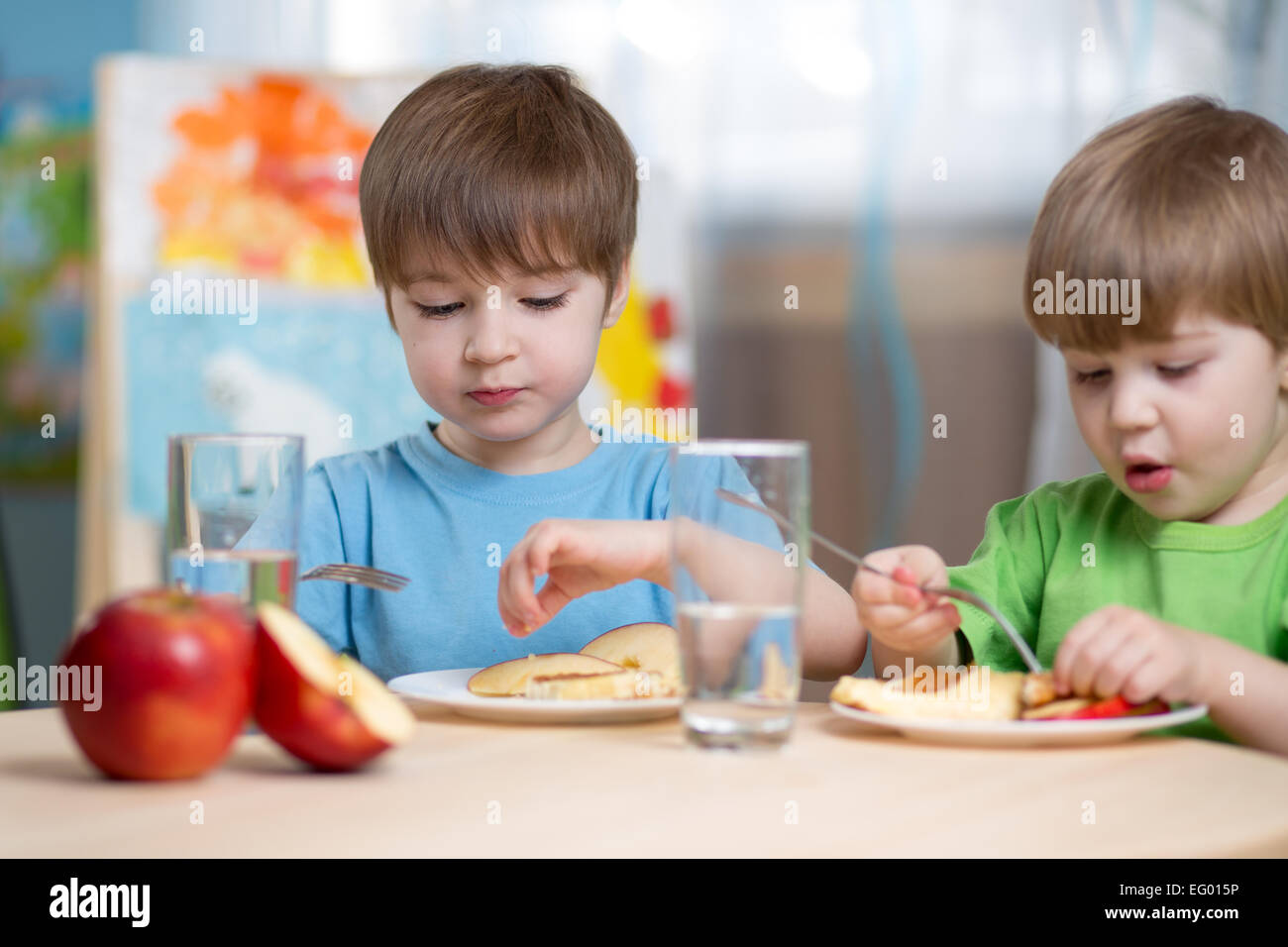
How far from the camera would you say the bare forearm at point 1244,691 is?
2.83 ft

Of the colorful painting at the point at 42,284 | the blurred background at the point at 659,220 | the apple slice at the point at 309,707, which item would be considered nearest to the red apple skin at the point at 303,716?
the apple slice at the point at 309,707

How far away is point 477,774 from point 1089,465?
6.63 ft

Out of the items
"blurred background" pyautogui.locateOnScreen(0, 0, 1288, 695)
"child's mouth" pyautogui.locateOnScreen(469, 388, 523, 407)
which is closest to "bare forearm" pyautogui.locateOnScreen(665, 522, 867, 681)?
"child's mouth" pyautogui.locateOnScreen(469, 388, 523, 407)

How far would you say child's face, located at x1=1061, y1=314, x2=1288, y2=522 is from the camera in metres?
1.01

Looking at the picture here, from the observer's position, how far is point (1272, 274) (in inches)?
40.2

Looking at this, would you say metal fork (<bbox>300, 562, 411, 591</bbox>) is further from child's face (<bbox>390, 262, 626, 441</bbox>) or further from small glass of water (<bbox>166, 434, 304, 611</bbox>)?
child's face (<bbox>390, 262, 626, 441</bbox>)

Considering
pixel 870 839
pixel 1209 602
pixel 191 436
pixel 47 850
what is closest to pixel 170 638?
pixel 47 850

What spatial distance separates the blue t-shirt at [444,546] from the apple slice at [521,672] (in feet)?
1.39

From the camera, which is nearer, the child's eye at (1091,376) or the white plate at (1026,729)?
the white plate at (1026,729)

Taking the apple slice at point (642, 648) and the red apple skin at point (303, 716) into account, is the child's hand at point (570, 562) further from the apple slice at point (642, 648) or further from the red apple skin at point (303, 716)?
the red apple skin at point (303, 716)

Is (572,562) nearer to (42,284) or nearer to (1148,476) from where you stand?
(1148,476)

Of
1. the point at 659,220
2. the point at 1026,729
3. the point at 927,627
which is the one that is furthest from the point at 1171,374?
the point at 659,220

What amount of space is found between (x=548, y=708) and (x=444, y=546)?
587 mm
